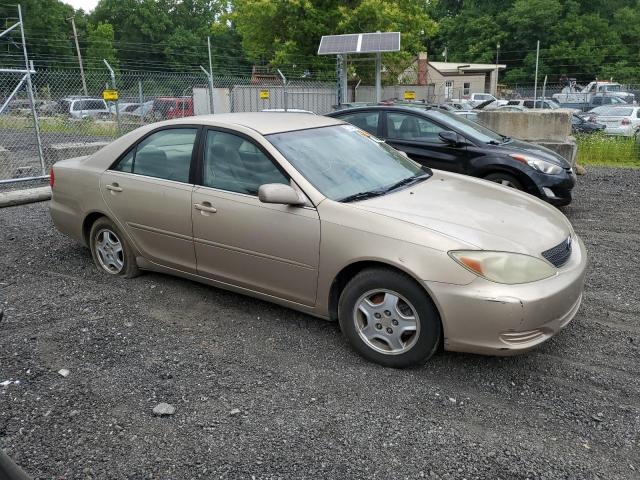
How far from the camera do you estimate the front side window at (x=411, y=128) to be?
7847mm

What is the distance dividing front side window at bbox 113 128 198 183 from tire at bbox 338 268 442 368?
1.76 m

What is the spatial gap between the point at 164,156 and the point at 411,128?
429 cm

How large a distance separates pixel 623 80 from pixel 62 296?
55069 millimetres

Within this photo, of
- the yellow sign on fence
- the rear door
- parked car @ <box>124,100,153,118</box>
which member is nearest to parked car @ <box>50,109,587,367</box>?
the rear door

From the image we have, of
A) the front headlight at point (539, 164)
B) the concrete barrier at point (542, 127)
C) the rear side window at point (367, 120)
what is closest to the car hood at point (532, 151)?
the front headlight at point (539, 164)

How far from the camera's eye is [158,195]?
458cm

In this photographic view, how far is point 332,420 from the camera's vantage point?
10.1 ft

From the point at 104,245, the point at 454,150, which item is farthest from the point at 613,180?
the point at 104,245

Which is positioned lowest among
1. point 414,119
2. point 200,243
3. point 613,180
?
point 613,180

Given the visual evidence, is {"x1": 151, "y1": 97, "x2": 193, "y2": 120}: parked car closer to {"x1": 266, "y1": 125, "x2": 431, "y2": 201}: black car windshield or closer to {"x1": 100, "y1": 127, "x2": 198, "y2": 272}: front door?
{"x1": 100, "y1": 127, "x2": 198, "y2": 272}: front door

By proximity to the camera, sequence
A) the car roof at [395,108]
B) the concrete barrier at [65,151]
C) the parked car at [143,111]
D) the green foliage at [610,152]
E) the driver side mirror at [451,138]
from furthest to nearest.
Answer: the parked car at [143,111] → the green foliage at [610,152] → the concrete barrier at [65,151] → the car roof at [395,108] → the driver side mirror at [451,138]

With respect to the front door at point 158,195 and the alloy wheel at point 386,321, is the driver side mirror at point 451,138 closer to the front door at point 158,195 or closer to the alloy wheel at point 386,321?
the front door at point 158,195

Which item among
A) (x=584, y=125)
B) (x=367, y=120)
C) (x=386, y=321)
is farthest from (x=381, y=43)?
(x=386, y=321)

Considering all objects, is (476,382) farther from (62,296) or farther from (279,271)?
(62,296)
